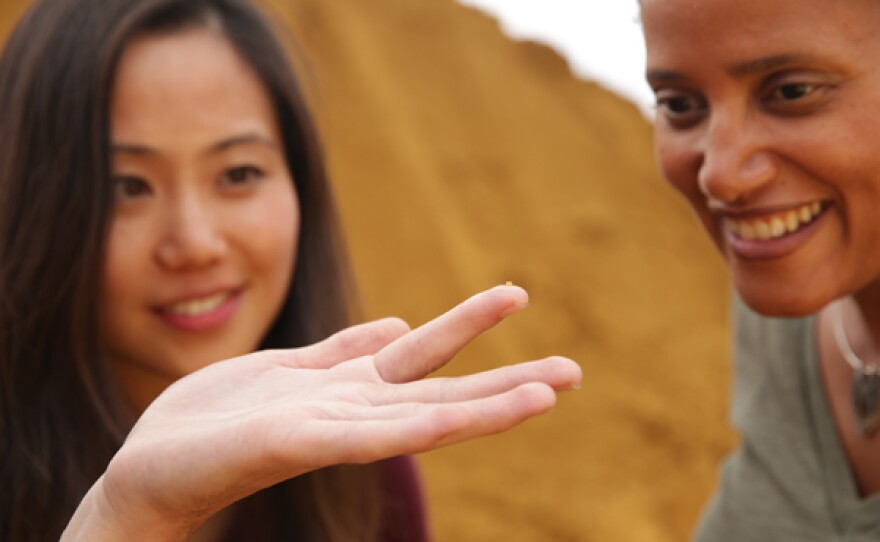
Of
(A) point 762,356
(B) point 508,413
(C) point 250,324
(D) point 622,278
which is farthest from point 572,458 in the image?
(B) point 508,413

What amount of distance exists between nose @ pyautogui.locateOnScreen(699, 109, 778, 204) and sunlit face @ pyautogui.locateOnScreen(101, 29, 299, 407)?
1012 mm

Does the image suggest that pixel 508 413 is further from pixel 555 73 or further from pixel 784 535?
pixel 555 73

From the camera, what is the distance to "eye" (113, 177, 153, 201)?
2170 mm

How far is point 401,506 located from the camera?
268 cm

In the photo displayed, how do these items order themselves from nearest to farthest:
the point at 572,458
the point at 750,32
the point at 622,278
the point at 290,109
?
the point at 750,32
the point at 290,109
the point at 572,458
the point at 622,278

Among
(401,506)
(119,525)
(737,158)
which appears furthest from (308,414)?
(401,506)

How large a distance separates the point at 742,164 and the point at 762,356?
0.96 m

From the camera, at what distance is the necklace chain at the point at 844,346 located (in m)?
2.26

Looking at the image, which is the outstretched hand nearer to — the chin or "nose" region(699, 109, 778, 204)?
"nose" region(699, 109, 778, 204)

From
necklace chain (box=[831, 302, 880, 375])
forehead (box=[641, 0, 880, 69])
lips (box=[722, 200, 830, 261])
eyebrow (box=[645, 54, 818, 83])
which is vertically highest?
forehead (box=[641, 0, 880, 69])

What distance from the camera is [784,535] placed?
7.72 feet

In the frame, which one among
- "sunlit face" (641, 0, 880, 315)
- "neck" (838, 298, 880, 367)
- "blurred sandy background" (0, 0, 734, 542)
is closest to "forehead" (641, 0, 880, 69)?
"sunlit face" (641, 0, 880, 315)

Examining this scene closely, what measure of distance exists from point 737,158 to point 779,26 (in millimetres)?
229

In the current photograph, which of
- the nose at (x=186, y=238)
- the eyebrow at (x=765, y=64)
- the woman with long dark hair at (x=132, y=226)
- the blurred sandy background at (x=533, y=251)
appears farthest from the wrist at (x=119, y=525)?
the blurred sandy background at (x=533, y=251)
